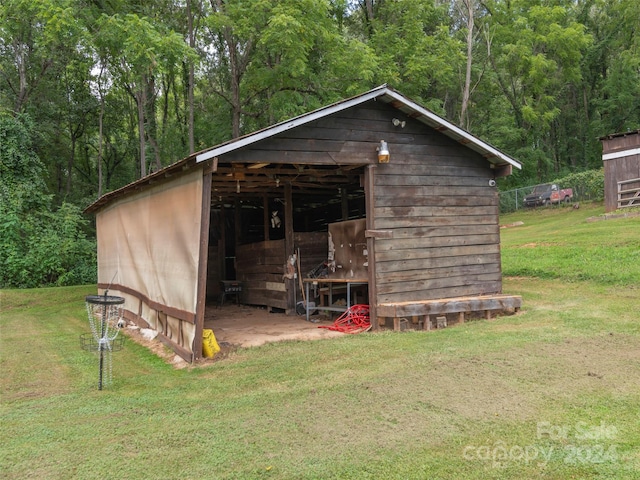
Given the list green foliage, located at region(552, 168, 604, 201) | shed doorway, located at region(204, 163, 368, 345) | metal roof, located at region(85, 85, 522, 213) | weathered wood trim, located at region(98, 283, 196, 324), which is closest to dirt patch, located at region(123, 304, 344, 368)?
shed doorway, located at region(204, 163, 368, 345)

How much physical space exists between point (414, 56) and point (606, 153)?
858 centimetres

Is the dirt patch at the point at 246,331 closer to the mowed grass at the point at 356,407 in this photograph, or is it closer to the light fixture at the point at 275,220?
the mowed grass at the point at 356,407

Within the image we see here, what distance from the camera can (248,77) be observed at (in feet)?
65.5

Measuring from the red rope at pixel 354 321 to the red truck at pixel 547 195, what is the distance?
65.7ft

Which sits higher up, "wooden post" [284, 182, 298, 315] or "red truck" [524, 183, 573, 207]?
"red truck" [524, 183, 573, 207]

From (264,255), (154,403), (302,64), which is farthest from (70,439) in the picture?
(302,64)

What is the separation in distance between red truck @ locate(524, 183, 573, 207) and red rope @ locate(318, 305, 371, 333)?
65.7 ft

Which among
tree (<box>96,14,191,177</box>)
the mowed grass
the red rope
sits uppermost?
tree (<box>96,14,191,177</box>)

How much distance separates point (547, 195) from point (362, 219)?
20702mm

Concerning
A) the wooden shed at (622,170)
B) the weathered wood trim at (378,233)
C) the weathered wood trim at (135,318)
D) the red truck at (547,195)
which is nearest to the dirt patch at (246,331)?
the weathered wood trim at (135,318)

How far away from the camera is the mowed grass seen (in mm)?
3420

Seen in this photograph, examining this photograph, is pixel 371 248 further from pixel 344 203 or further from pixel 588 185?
pixel 588 185

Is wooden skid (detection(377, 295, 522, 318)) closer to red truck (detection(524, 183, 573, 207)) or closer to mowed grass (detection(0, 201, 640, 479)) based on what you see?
mowed grass (detection(0, 201, 640, 479))

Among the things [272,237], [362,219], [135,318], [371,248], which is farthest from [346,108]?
[272,237]
